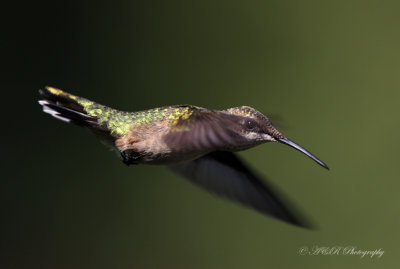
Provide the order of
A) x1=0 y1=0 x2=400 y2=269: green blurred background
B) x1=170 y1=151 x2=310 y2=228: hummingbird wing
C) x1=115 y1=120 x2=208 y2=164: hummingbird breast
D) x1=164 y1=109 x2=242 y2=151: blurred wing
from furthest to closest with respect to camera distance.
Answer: x1=0 y1=0 x2=400 y2=269: green blurred background → x1=170 y1=151 x2=310 y2=228: hummingbird wing → x1=115 y1=120 x2=208 y2=164: hummingbird breast → x1=164 y1=109 x2=242 y2=151: blurred wing

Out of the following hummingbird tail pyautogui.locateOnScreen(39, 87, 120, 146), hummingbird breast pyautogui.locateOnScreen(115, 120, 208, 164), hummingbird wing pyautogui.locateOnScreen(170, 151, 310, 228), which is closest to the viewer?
hummingbird breast pyautogui.locateOnScreen(115, 120, 208, 164)

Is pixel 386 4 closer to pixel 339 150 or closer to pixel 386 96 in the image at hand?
pixel 386 96

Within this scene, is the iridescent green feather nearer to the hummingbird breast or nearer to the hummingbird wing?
the hummingbird breast

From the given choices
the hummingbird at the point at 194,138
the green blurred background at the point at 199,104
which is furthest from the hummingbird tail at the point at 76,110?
the green blurred background at the point at 199,104

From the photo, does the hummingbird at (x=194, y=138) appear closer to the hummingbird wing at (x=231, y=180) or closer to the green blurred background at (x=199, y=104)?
the hummingbird wing at (x=231, y=180)

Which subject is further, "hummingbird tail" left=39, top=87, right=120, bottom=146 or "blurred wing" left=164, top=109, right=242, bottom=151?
"hummingbird tail" left=39, top=87, right=120, bottom=146

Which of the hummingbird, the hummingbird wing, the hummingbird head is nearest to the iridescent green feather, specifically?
the hummingbird

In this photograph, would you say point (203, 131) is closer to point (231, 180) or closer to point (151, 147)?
point (151, 147)
